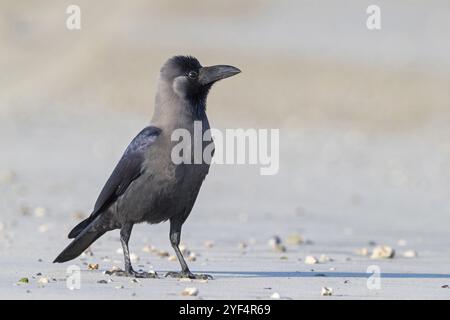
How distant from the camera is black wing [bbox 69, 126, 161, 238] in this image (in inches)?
342

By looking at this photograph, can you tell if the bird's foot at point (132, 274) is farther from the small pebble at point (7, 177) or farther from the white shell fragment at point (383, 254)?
the small pebble at point (7, 177)

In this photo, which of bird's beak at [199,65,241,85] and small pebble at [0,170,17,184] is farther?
small pebble at [0,170,17,184]

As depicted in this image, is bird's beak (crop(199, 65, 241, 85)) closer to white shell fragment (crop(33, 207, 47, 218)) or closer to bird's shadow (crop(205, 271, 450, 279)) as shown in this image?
bird's shadow (crop(205, 271, 450, 279))

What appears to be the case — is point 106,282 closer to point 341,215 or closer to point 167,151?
point 167,151

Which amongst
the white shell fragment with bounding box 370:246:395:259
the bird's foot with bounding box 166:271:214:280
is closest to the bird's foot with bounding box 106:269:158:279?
the bird's foot with bounding box 166:271:214:280

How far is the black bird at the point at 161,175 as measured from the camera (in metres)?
8.59

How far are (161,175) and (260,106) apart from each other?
1910cm

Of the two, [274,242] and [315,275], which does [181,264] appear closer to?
[315,275]

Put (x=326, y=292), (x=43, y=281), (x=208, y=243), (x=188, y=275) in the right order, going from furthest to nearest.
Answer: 1. (x=208, y=243)
2. (x=188, y=275)
3. (x=43, y=281)
4. (x=326, y=292)

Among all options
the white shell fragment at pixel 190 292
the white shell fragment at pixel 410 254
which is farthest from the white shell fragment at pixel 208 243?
the white shell fragment at pixel 190 292

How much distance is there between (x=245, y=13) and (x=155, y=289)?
1395 inches

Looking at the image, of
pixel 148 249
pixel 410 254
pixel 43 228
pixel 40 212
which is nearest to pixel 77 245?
pixel 148 249

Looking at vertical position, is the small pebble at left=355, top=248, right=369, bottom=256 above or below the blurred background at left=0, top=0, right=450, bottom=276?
below

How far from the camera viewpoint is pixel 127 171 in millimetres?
8773
